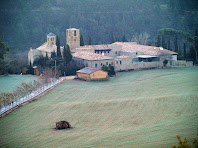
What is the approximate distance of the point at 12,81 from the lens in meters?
45.5

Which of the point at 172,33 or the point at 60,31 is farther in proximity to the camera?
the point at 60,31

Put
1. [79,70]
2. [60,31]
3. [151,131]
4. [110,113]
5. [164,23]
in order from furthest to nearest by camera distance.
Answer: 1. [164,23]
2. [60,31]
3. [79,70]
4. [110,113]
5. [151,131]

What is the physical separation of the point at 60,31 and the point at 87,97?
62245 mm

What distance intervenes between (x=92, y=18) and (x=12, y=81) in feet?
205

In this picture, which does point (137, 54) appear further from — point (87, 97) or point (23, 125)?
point (23, 125)

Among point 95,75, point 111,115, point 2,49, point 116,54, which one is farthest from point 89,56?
point 111,115

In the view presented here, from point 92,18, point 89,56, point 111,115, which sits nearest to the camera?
point 111,115

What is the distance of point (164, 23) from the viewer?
10588 centimetres

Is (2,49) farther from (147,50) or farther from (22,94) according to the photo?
(147,50)

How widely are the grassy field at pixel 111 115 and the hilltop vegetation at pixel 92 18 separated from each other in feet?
164

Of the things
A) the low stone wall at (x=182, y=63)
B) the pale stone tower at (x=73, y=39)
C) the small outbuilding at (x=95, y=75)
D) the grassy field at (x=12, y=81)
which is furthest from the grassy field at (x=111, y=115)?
the pale stone tower at (x=73, y=39)

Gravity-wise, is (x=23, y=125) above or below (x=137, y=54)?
below

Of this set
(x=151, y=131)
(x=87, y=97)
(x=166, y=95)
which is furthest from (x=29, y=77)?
(x=151, y=131)

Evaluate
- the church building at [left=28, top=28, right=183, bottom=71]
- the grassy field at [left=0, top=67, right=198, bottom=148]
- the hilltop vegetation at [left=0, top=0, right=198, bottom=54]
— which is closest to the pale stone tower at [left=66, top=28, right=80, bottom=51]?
the church building at [left=28, top=28, right=183, bottom=71]
